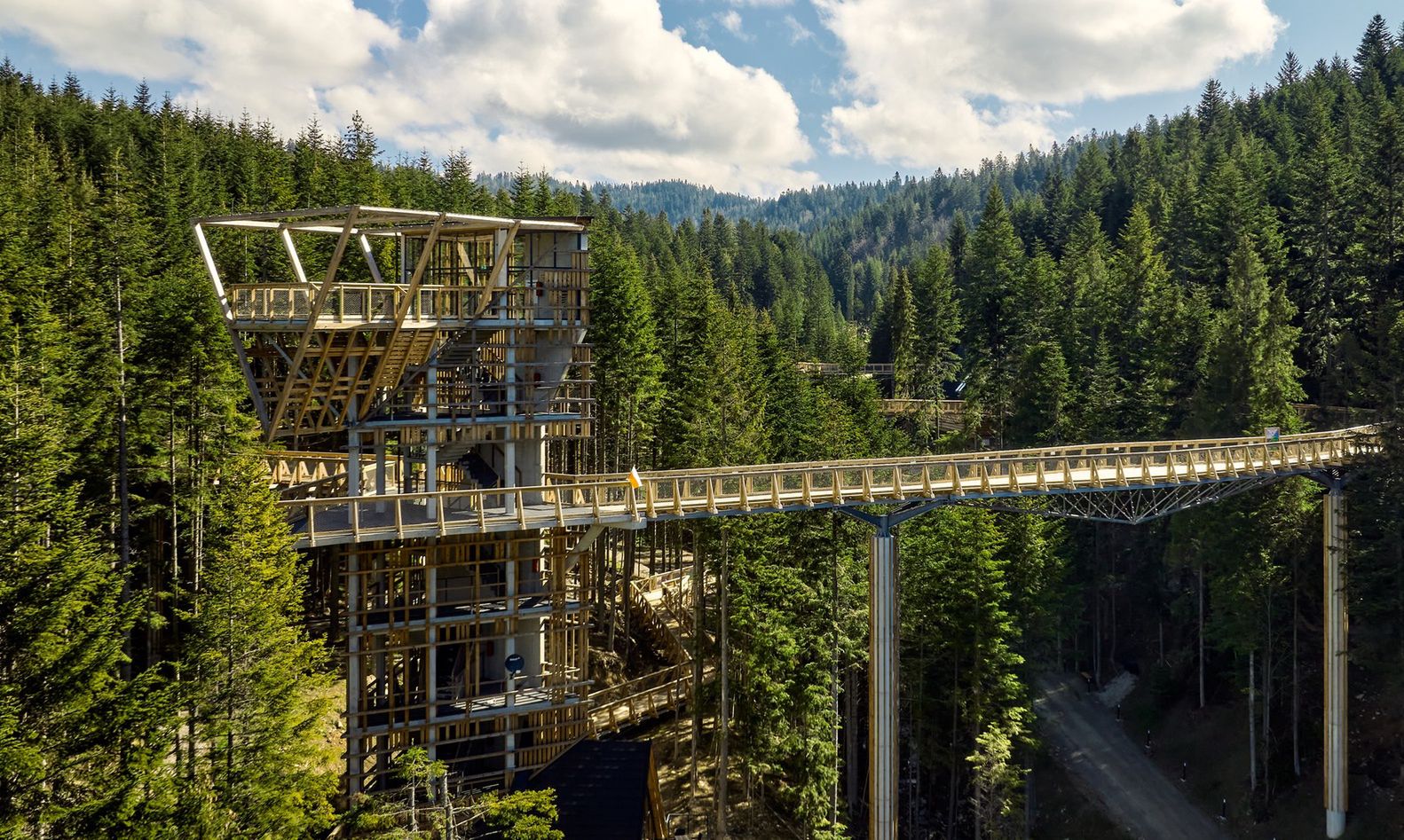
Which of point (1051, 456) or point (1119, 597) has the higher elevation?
point (1051, 456)

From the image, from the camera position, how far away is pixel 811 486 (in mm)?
24516

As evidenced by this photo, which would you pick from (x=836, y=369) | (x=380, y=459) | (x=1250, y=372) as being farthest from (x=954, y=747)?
(x=836, y=369)

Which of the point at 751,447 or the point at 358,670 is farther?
the point at 751,447

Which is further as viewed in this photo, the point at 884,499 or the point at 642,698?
the point at 642,698

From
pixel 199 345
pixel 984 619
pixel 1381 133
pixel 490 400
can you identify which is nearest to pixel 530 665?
pixel 490 400

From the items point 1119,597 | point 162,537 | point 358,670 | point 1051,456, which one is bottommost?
point 1119,597

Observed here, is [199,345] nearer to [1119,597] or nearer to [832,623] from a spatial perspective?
[832,623]

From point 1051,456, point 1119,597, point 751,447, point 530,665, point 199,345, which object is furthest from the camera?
point 1119,597

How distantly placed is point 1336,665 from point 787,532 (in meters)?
17.9

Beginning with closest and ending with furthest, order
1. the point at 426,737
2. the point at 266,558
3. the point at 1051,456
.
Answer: the point at 266,558, the point at 426,737, the point at 1051,456

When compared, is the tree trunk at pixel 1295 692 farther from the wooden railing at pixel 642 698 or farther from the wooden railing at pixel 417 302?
the wooden railing at pixel 417 302

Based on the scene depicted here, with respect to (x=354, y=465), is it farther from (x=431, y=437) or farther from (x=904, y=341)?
(x=904, y=341)

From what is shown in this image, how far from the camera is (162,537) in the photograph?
2412 centimetres

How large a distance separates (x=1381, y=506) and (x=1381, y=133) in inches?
1058
